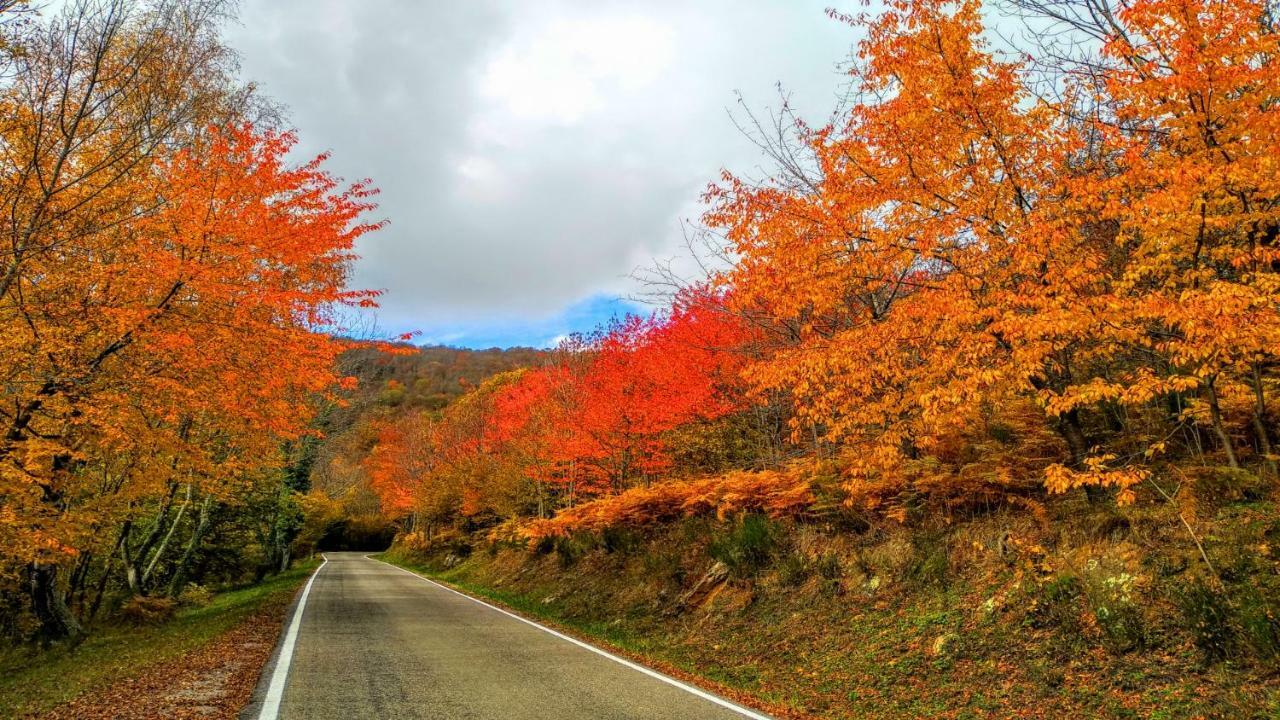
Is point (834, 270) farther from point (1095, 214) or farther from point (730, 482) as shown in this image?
point (730, 482)

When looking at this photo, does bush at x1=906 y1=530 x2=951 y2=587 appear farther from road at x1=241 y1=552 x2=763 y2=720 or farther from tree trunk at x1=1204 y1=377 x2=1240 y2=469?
road at x1=241 y1=552 x2=763 y2=720

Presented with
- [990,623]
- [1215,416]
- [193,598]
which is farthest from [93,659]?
[1215,416]

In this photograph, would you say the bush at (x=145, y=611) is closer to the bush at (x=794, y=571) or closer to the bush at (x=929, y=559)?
the bush at (x=794, y=571)

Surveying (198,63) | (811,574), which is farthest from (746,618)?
(198,63)

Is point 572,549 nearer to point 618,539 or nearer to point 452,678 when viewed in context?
point 618,539

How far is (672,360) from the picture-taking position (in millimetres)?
18312

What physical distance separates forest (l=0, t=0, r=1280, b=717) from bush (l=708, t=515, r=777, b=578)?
58 millimetres

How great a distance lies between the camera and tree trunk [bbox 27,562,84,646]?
41.8 feet

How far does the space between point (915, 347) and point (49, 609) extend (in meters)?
17.1

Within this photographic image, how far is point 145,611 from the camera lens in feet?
51.0

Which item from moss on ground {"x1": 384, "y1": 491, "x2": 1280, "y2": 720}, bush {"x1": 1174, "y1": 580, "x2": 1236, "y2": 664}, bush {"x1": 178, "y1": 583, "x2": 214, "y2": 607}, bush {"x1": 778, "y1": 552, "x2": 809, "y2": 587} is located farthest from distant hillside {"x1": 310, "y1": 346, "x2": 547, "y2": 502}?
bush {"x1": 1174, "y1": 580, "x2": 1236, "y2": 664}

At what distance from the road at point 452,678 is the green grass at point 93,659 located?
6.05 ft

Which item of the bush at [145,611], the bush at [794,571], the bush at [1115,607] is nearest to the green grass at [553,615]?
the bush at [794,571]

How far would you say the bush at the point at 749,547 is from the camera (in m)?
12.9
